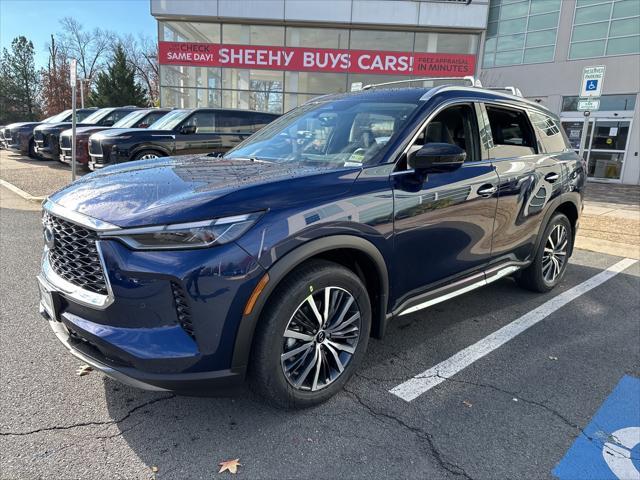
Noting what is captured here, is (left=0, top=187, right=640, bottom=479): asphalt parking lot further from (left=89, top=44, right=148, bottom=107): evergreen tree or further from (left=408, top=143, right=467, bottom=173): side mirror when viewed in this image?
(left=89, top=44, right=148, bottom=107): evergreen tree

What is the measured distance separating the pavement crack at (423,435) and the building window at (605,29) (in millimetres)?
20372

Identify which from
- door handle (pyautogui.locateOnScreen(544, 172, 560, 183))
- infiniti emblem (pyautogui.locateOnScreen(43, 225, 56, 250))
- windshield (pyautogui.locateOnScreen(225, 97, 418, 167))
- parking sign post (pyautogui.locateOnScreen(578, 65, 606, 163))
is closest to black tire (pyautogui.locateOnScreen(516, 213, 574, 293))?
door handle (pyautogui.locateOnScreen(544, 172, 560, 183))

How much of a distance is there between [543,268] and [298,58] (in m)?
17.7

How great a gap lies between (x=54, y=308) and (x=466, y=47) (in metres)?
22.0

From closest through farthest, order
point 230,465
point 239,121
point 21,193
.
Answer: point 230,465 < point 21,193 < point 239,121

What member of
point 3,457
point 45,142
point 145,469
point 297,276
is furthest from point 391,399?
point 45,142

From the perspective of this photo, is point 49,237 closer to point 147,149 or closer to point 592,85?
point 147,149

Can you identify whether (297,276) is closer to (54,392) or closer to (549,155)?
(54,392)

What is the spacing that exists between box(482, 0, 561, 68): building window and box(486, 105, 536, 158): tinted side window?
18.6 metres

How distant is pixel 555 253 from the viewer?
500cm

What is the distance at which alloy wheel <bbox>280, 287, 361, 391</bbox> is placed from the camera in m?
2.58

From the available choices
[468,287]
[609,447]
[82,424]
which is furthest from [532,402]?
[82,424]

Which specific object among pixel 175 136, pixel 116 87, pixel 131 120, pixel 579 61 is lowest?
pixel 175 136

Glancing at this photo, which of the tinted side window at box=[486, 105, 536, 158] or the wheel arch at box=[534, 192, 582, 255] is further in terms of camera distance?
the wheel arch at box=[534, 192, 582, 255]
